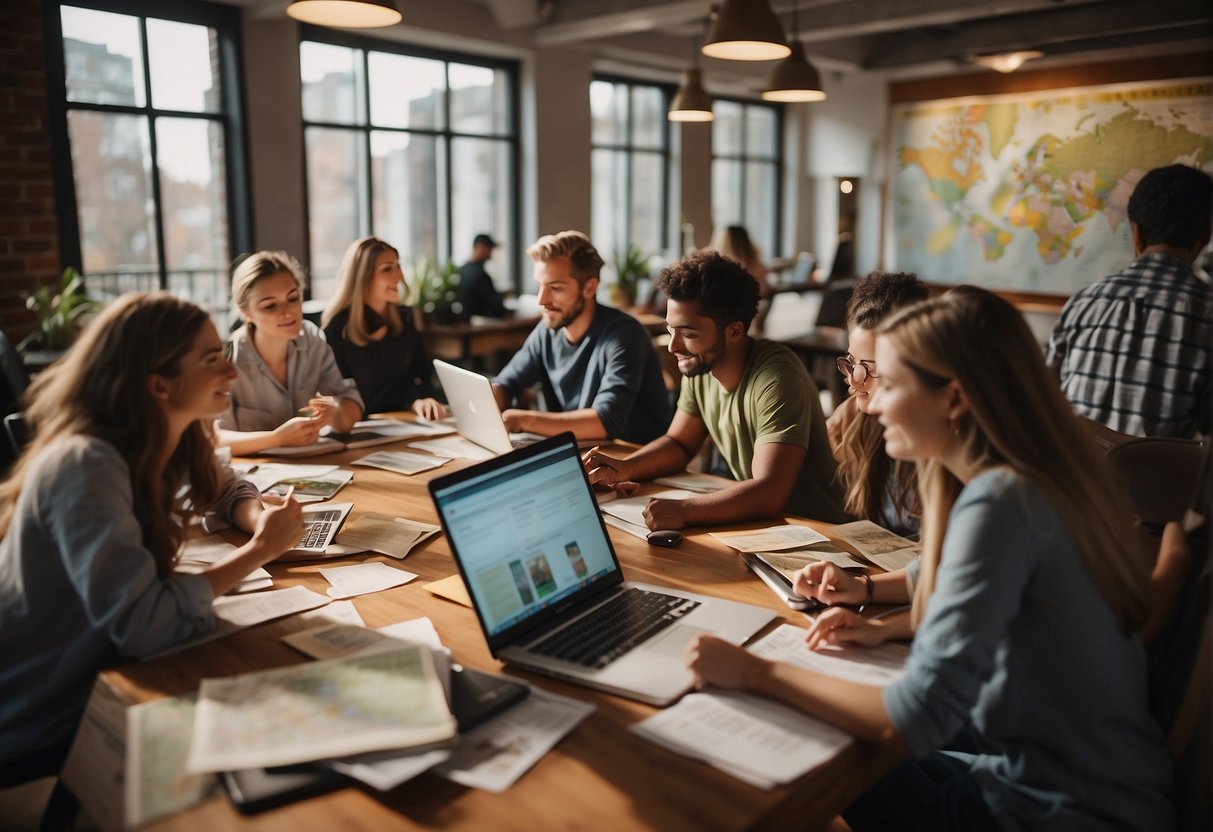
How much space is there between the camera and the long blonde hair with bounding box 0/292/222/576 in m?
1.45

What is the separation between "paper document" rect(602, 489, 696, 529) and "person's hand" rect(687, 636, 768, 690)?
2.35 ft

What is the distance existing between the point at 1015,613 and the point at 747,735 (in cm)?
38

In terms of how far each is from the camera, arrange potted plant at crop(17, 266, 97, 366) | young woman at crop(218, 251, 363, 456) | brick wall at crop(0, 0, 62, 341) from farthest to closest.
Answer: brick wall at crop(0, 0, 62, 341), potted plant at crop(17, 266, 97, 366), young woman at crop(218, 251, 363, 456)

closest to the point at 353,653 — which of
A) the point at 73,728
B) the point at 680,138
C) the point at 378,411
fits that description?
the point at 73,728

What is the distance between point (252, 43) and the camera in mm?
6051

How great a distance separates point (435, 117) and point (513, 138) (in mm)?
714

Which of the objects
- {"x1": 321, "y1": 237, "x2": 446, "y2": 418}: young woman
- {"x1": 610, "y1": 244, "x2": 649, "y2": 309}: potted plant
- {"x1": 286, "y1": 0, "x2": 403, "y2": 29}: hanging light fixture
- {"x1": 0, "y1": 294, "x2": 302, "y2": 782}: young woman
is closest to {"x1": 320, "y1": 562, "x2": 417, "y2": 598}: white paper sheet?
{"x1": 0, "y1": 294, "x2": 302, "y2": 782}: young woman

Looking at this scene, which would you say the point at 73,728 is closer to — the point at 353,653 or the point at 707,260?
the point at 353,653

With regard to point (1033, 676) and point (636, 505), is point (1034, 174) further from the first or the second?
point (1033, 676)

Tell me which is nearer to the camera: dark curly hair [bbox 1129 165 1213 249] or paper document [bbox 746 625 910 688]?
paper document [bbox 746 625 910 688]

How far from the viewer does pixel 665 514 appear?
201 cm

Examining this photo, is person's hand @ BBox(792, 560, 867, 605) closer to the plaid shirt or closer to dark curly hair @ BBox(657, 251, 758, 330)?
dark curly hair @ BBox(657, 251, 758, 330)

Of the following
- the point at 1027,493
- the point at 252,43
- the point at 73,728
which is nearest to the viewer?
the point at 1027,493

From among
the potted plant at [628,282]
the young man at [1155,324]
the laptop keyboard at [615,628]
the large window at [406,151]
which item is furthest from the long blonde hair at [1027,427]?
the large window at [406,151]
